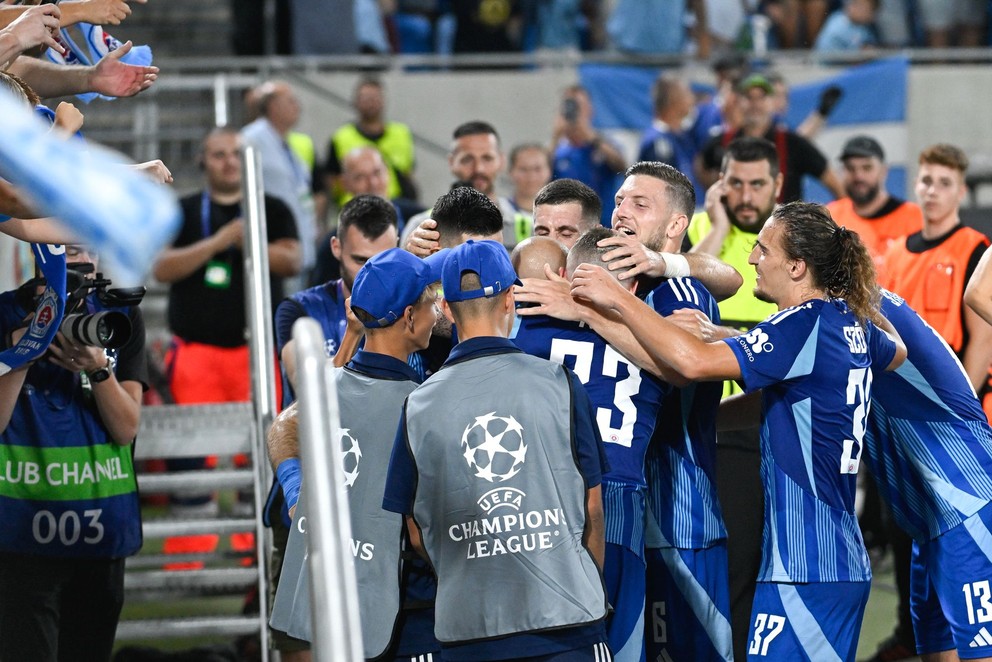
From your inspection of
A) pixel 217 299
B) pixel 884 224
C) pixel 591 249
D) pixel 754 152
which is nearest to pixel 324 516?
pixel 591 249

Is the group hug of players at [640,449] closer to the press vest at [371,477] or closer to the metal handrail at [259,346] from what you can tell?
the press vest at [371,477]

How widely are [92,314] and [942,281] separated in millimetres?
4401

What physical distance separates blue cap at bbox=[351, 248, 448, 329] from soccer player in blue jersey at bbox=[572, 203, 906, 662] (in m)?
0.66

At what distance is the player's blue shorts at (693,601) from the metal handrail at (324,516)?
6.99ft

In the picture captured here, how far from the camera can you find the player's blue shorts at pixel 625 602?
4301mm

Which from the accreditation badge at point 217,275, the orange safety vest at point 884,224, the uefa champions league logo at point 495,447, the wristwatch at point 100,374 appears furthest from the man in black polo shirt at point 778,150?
the uefa champions league logo at point 495,447

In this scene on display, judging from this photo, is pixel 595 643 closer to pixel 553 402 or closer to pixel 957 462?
pixel 553 402

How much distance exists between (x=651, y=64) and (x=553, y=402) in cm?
937

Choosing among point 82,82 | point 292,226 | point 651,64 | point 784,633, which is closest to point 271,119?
point 292,226

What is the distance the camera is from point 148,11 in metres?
13.4

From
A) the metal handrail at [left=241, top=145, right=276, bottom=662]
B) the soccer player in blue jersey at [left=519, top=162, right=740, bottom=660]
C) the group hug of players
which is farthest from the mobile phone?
the soccer player in blue jersey at [left=519, top=162, right=740, bottom=660]

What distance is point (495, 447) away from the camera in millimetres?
3586

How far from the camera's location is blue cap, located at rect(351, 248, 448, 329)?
12.6 ft

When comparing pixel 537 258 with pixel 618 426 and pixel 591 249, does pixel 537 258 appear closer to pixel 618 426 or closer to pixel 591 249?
pixel 591 249
